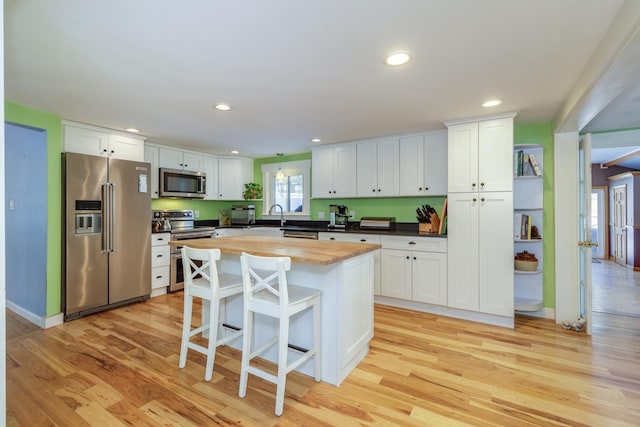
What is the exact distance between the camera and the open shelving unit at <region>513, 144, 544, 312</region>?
344 cm

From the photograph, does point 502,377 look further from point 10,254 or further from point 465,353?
point 10,254

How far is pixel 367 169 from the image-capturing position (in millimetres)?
4379

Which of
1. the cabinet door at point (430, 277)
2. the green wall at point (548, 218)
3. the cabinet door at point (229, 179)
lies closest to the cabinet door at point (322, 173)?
the cabinet door at point (229, 179)

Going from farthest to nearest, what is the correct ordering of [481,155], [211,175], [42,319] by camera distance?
1. [211,175]
2. [481,155]
3. [42,319]

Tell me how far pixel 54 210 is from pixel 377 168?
12.5 feet

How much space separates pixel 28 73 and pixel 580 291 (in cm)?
536

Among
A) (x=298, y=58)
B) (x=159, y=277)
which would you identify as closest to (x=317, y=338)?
(x=298, y=58)

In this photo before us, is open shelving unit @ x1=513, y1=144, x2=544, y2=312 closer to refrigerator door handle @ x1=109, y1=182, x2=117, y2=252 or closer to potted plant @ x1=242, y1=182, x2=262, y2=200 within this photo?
potted plant @ x1=242, y1=182, x2=262, y2=200

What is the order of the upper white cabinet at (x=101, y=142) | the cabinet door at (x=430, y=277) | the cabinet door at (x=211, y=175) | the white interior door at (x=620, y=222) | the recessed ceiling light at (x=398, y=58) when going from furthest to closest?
the white interior door at (x=620, y=222) → the cabinet door at (x=211, y=175) → the cabinet door at (x=430, y=277) → the upper white cabinet at (x=101, y=142) → the recessed ceiling light at (x=398, y=58)

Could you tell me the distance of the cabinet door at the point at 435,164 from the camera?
152 inches

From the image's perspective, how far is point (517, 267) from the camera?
11.3ft

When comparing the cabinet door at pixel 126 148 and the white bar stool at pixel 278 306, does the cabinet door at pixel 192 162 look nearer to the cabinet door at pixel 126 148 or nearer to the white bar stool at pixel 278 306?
the cabinet door at pixel 126 148

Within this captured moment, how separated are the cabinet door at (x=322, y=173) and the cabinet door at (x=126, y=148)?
2.43 metres

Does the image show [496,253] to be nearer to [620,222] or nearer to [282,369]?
[282,369]
